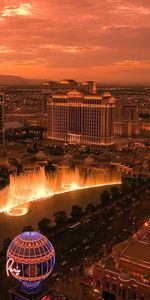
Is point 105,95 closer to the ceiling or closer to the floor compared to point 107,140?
closer to the ceiling

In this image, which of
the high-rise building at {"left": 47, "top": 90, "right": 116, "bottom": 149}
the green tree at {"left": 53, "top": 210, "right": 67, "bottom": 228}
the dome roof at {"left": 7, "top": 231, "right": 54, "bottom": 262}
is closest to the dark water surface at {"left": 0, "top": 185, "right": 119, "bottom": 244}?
the green tree at {"left": 53, "top": 210, "right": 67, "bottom": 228}

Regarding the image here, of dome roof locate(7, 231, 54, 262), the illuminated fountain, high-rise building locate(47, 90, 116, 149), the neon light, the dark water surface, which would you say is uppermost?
high-rise building locate(47, 90, 116, 149)

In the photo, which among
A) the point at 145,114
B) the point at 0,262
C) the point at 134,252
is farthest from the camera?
the point at 145,114

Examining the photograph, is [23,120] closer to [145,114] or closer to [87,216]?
[145,114]

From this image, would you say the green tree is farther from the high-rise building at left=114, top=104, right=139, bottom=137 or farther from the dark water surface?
the high-rise building at left=114, top=104, right=139, bottom=137

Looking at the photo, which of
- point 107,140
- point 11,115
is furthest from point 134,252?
point 11,115

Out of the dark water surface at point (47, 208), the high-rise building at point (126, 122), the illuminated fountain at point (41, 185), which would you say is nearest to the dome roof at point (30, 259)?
the dark water surface at point (47, 208)

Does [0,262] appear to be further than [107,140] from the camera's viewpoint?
No
